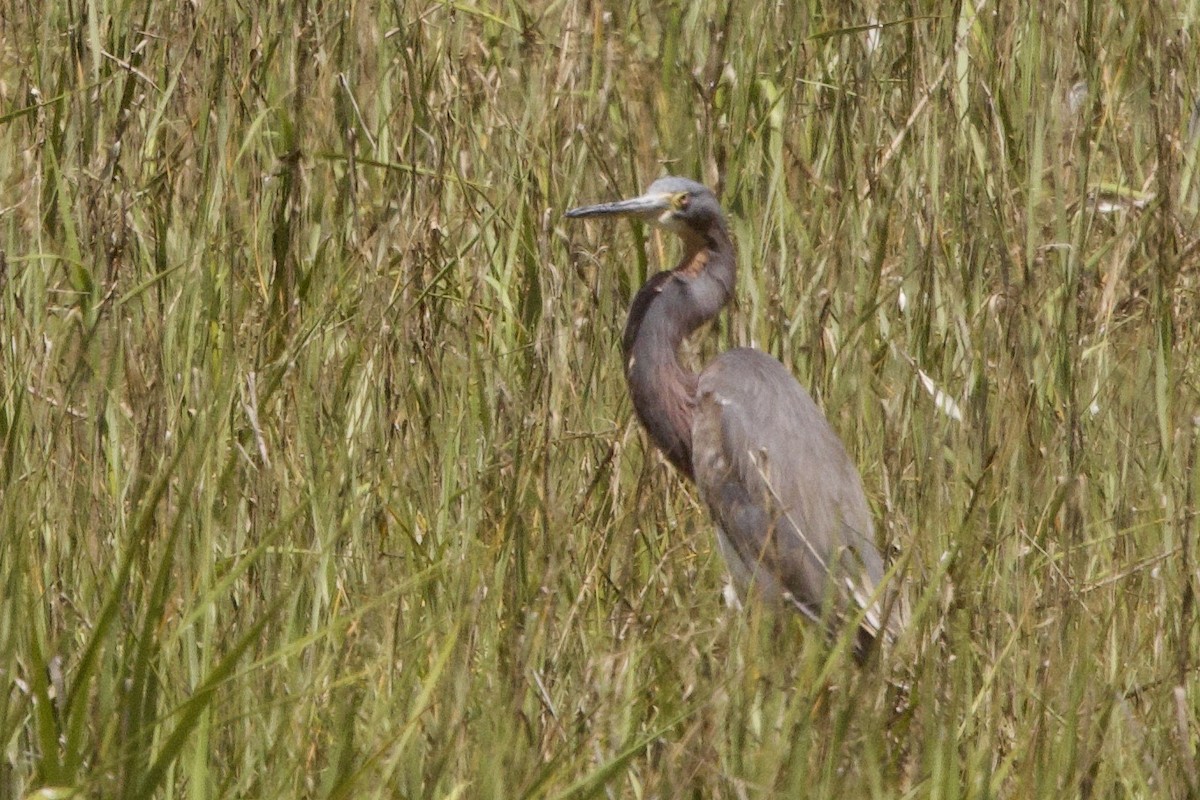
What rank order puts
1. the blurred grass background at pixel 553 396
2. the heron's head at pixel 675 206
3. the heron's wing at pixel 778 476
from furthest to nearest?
the heron's head at pixel 675 206, the heron's wing at pixel 778 476, the blurred grass background at pixel 553 396

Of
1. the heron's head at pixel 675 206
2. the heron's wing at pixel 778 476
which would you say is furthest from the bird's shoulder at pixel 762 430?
the heron's head at pixel 675 206

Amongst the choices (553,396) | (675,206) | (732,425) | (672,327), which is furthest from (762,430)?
(553,396)

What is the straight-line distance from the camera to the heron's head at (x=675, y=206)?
2.87m

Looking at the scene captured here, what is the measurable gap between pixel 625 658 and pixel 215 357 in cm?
105

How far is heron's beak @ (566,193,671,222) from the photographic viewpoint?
2797mm

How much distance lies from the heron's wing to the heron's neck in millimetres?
63

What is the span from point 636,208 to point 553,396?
793 millimetres

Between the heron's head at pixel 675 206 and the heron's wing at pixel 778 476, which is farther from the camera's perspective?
the heron's head at pixel 675 206

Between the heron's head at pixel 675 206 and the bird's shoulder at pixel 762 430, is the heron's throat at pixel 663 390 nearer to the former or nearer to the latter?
the bird's shoulder at pixel 762 430

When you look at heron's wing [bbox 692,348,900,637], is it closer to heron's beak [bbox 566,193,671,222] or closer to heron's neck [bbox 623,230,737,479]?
heron's neck [bbox 623,230,737,479]

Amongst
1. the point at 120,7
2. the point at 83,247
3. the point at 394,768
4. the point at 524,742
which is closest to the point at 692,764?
the point at 524,742

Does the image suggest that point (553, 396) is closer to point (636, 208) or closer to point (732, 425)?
point (636, 208)

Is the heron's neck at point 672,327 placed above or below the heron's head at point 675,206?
below

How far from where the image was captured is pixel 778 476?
296cm
